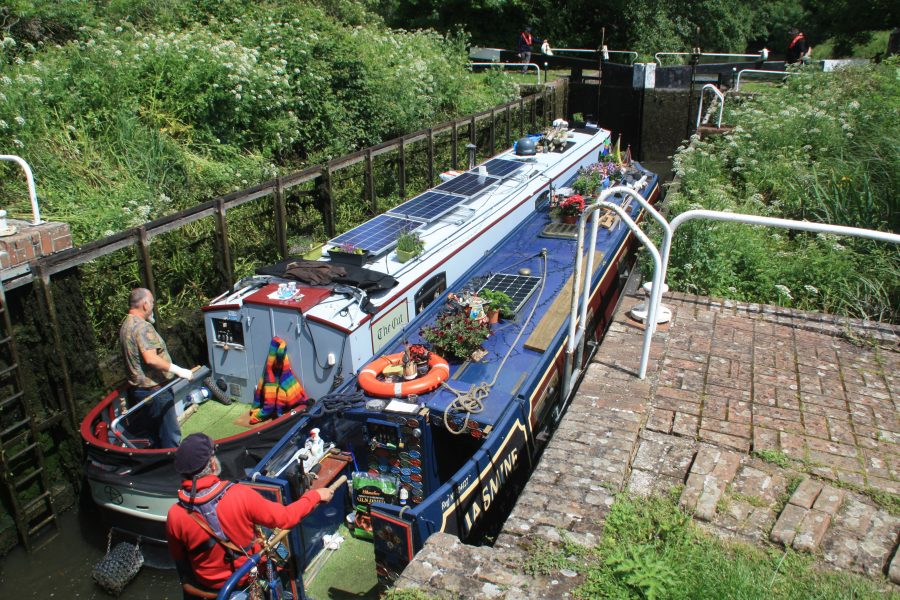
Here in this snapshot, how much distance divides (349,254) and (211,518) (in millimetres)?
4702

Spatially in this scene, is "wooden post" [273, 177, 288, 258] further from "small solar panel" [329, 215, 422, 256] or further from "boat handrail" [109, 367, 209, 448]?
"boat handrail" [109, 367, 209, 448]

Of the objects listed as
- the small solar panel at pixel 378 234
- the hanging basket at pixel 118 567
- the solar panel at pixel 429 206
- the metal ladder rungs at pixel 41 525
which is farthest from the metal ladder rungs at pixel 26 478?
the solar panel at pixel 429 206

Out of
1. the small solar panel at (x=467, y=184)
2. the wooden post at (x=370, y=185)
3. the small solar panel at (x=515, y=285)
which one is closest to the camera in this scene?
the small solar panel at (x=515, y=285)

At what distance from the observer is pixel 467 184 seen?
11.4 meters

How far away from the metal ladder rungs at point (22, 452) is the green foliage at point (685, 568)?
5.80 metres

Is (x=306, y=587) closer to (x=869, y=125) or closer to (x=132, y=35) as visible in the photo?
(x=869, y=125)

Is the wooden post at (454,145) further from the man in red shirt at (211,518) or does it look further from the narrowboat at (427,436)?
the man in red shirt at (211,518)

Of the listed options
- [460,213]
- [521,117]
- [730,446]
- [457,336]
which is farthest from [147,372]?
[521,117]

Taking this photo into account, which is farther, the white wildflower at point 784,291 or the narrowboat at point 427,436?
the white wildflower at point 784,291

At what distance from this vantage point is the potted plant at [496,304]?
7793mm

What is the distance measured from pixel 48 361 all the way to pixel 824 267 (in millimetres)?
8944

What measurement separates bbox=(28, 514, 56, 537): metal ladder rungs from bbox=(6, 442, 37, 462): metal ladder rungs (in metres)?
0.81

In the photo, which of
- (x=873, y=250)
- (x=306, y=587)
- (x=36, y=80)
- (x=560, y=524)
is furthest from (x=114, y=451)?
(x=873, y=250)

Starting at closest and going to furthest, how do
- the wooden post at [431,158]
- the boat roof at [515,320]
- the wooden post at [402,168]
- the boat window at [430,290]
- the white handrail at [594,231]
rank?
the white handrail at [594,231] < the boat roof at [515,320] < the boat window at [430,290] < the wooden post at [402,168] < the wooden post at [431,158]
